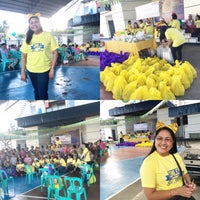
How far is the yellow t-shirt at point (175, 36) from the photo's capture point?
2.09 meters

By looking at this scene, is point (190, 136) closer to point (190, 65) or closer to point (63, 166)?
point (190, 65)

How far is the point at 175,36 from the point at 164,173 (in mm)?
1046

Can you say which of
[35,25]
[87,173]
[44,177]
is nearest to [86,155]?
[87,173]

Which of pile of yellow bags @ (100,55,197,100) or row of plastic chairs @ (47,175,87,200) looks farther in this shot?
row of plastic chairs @ (47,175,87,200)

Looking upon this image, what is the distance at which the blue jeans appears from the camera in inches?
78.8

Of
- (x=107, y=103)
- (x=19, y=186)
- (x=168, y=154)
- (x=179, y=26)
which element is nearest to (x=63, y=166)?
(x=19, y=186)

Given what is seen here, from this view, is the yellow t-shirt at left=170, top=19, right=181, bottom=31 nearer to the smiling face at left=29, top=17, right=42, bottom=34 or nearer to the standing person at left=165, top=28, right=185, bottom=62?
the standing person at left=165, top=28, right=185, bottom=62

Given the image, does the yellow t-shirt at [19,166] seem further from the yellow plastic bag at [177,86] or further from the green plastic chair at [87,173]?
the yellow plastic bag at [177,86]

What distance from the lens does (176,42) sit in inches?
82.9

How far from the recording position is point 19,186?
2264mm

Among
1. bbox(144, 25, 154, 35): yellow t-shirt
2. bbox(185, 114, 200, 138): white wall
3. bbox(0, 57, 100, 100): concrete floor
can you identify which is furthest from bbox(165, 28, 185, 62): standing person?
bbox(0, 57, 100, 100): concrete floor

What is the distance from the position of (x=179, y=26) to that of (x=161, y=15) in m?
0.16

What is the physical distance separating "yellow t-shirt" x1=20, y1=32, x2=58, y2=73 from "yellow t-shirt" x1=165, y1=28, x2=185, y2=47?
84 centimetres

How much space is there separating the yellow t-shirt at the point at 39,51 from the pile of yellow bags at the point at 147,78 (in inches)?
16.4
